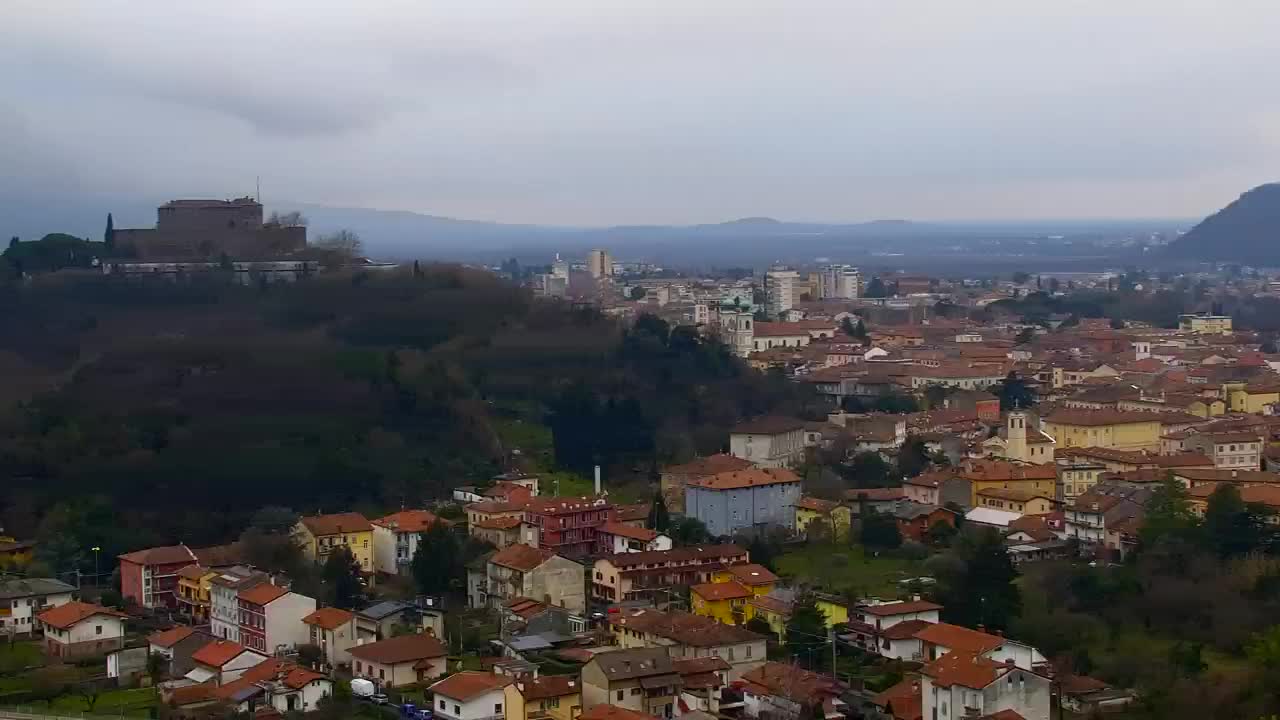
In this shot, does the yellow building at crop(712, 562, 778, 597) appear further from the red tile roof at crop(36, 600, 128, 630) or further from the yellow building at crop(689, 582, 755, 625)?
the red tile roof at crop(36, 600, 128, 630)

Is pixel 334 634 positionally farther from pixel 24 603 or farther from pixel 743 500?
pixel 743 500

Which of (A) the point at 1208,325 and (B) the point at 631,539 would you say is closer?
(B) the point at 631,539

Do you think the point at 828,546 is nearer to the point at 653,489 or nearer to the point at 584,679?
the point at 653,489

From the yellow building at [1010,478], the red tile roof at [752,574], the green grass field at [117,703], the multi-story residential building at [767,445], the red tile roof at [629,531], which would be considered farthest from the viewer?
the multi-story residential building at [767,445]

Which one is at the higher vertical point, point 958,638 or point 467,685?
point 958,638

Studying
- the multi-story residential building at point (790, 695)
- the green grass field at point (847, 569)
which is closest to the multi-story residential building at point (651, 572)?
the green grass field at point (847, 569)

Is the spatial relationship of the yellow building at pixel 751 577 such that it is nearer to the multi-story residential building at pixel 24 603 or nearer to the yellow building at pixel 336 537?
the yellow building at pixel 336 537

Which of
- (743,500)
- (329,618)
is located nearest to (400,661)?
(329,618)
